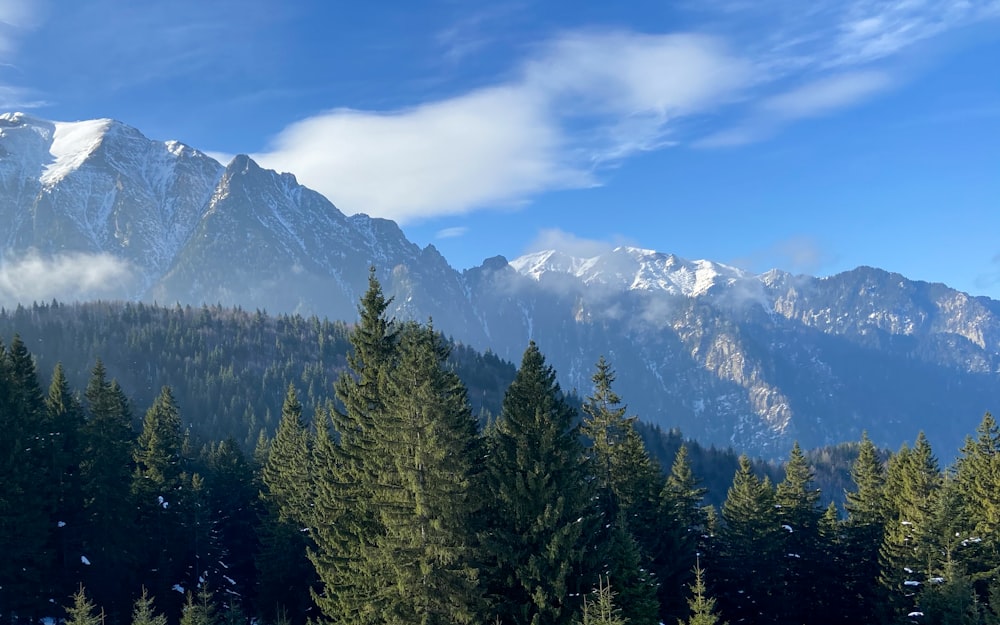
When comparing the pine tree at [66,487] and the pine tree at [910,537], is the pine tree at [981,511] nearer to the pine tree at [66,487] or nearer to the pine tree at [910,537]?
the pine tree at [910,537]

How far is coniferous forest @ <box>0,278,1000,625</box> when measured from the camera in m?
33.0

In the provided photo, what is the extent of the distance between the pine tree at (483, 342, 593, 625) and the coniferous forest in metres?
0.10

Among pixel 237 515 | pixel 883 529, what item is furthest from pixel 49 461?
pixel 883 529

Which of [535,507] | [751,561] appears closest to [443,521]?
[535,507]

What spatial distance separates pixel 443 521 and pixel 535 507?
4.53 meters

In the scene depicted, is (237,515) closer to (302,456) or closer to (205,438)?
(302,456)

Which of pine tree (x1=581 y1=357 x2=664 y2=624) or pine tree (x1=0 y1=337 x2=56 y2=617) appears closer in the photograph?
pine tree (x1=581 y1=357 x2=664 y2=624)

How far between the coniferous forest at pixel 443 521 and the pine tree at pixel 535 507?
10 centimetres

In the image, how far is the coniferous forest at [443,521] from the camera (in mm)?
33031

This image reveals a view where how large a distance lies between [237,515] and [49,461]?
1166 inches

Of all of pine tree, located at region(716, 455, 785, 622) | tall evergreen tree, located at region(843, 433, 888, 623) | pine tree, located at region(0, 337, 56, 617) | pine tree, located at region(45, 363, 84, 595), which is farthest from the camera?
tall evergreen tree, located at region(843, 433, 888, 623)

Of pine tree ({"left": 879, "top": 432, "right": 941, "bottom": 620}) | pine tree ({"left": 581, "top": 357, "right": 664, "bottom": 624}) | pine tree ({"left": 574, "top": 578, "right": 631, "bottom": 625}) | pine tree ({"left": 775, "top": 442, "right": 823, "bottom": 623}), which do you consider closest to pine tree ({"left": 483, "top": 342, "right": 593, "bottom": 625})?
pine tree ({"left": 574, "top": 578, "right": 631, "bottom": 625})

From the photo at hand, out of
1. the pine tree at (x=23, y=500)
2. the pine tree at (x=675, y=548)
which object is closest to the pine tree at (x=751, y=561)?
the pine tree at (x=675, y=548)

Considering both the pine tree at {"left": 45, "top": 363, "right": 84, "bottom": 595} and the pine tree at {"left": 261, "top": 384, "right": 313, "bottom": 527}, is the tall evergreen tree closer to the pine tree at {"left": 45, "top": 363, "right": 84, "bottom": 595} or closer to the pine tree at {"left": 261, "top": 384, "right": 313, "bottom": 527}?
the pine tree at {"left": 261, "top": 384, "right": 313, "bottom": 527}
